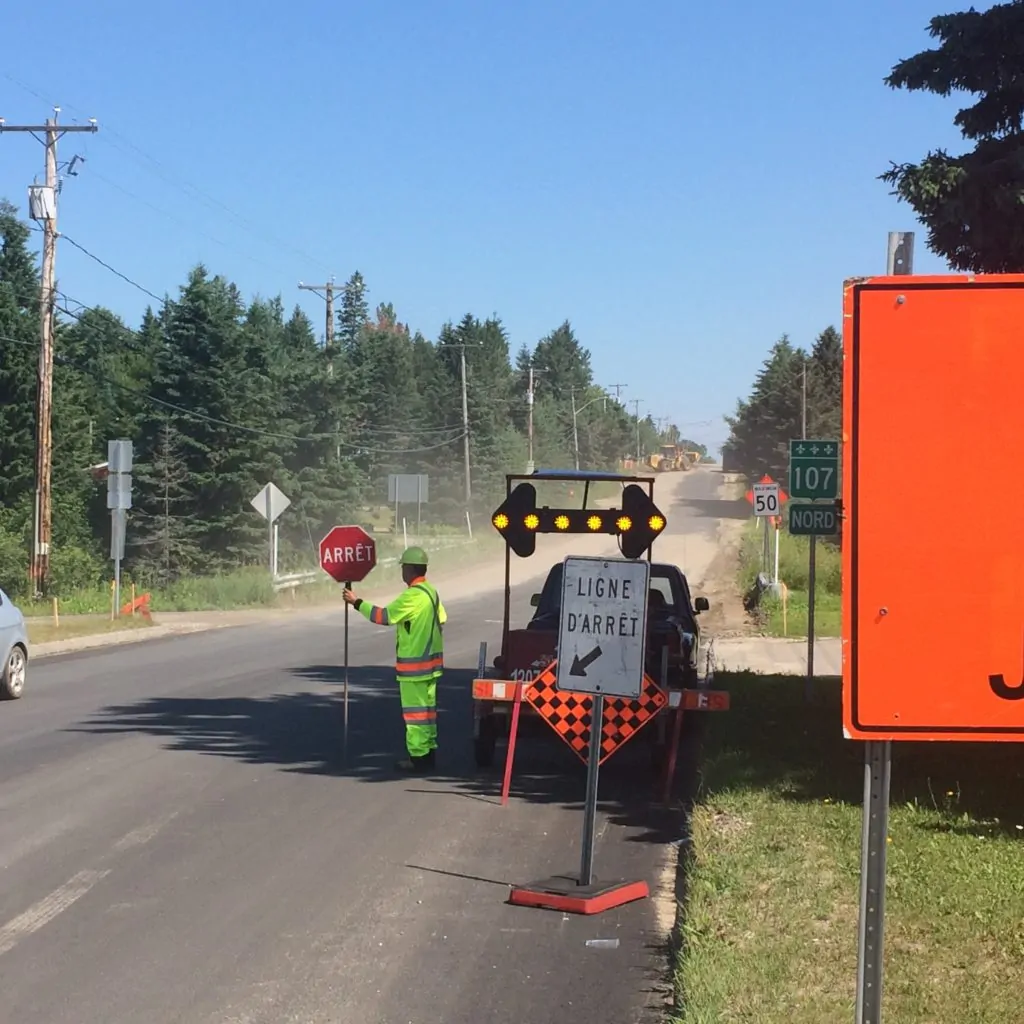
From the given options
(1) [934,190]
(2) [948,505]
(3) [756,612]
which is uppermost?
(1) [934,190]

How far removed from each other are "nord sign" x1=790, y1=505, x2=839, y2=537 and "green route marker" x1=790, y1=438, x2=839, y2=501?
511 mm

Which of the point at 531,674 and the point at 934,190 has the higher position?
the point at 934,190

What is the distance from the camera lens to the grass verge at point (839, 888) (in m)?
5.94

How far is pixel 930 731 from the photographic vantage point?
11.2 feet

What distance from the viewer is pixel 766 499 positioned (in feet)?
83.9

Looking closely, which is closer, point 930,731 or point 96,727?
point 930,731

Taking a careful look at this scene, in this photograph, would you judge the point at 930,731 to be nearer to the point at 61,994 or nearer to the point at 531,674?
the point at 61,994

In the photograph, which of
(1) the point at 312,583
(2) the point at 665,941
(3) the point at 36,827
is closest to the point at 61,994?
(2) the point at 665,941

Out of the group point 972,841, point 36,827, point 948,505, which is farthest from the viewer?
point 36,827

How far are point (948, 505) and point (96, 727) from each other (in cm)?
1284

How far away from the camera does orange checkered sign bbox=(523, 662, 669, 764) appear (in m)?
11.0

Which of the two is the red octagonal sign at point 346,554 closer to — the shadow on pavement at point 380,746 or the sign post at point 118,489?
the shadow on pavement at point 380,746

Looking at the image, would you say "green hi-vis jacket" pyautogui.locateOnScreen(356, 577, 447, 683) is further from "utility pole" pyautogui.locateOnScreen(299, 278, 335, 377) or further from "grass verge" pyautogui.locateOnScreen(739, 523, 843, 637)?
"utility pole" pyautogui.locateOnScreen(299, 278, 335, 377)

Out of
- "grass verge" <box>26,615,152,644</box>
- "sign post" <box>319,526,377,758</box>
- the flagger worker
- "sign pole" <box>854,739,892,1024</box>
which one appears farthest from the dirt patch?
"sign pole" <box>854,739,892,1024</box>
